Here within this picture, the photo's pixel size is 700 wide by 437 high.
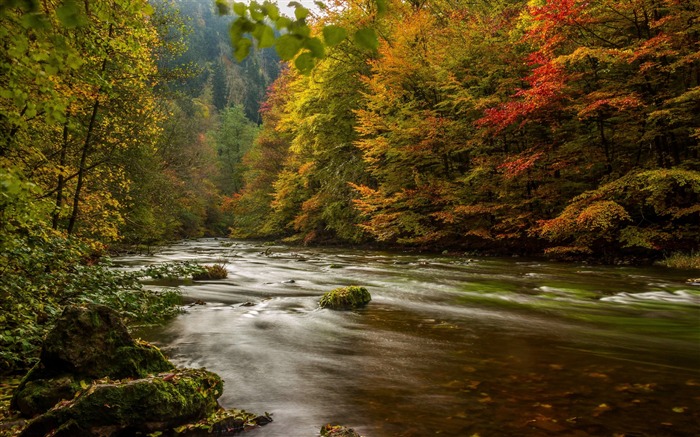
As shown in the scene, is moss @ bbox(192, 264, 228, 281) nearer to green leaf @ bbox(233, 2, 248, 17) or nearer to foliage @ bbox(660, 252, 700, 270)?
green leaf @ bbox(233, 2, 248, 17)

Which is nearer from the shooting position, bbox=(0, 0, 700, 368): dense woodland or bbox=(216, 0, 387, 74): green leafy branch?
bbox=(216, 0, 387, 74): green leafy branch

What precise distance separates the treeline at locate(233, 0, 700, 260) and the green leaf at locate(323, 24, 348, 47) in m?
11.4

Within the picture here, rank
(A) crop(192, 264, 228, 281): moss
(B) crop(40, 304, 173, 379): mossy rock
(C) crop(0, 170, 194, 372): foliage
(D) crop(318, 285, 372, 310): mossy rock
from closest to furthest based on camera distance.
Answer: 1. (B) crop(40, 304, 173, 379): mossy rock
2. (C) crop(0, 170, 194, 372): foliage
3. (D) crop(318, 285, 372, 310): mossy rock
4. (A) crop(192, 264, 228, 281): moss

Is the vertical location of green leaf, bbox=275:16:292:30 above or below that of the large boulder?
A: above

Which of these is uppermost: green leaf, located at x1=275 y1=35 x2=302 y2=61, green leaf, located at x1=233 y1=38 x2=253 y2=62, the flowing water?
green leaf, located at x1=233 y1=38 x2=253 y2=62

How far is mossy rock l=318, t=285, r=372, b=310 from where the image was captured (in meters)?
7.66

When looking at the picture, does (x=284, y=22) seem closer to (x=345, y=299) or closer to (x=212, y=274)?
(x=345, y=299)

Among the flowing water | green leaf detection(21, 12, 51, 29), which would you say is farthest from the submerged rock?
green leaf detection(21, 12, 51, 29)

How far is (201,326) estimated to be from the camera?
6293mm

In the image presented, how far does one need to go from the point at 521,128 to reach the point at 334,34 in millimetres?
16128

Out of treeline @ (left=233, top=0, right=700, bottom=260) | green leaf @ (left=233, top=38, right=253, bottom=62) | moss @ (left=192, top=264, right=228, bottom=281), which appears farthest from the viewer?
treeline @ (left=233, top=0, right=700, bottom=260)

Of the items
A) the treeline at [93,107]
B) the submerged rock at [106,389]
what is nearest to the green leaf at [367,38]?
the treeline at [93,107]

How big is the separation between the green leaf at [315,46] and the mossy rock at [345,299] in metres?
6.61

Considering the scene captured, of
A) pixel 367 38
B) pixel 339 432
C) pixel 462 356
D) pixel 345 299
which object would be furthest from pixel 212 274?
pixel 367 38
